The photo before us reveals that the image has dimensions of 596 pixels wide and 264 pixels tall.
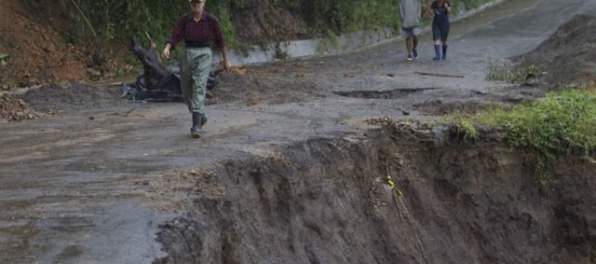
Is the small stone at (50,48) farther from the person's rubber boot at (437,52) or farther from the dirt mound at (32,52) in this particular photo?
the person's rubber boot at (437,52)

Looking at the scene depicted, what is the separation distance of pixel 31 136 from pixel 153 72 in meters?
4.07

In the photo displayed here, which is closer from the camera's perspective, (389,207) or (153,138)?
(389,207)

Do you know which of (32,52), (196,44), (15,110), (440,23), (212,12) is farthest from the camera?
(212,12)

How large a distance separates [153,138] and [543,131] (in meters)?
4.47

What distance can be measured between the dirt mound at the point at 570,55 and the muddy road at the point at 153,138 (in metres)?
1.03

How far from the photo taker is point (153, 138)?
947 centimetres

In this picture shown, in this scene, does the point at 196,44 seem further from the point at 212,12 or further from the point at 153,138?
the point at 212,12

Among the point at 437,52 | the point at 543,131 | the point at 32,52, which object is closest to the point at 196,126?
the point at 543,131

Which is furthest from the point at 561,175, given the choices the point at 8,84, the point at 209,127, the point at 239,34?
the point at 239,34

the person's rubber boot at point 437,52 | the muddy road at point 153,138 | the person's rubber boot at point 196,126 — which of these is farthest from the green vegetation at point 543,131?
the person's rubber boot at point 437,52

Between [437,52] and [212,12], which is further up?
[212,12]

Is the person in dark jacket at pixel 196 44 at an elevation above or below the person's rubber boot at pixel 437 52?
above

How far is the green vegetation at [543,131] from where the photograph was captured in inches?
415

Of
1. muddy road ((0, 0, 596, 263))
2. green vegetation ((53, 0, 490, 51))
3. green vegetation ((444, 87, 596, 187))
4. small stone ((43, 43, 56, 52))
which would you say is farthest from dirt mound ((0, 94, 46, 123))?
green vegetation ((53, 0, 490, 51))
